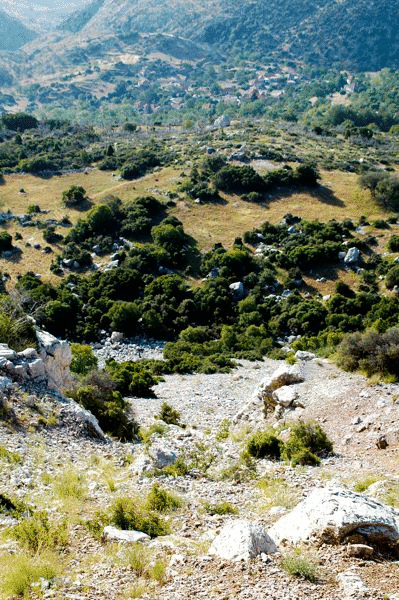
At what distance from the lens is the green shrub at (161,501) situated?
15.4m

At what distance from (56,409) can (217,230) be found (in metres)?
49.0

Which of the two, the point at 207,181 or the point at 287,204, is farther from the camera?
the point at 207,181

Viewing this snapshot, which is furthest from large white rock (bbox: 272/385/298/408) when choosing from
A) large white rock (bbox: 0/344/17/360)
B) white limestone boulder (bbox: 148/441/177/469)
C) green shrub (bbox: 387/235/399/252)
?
green shrub (bbox: 387/235/399/252)

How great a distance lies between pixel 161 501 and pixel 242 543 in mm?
3910

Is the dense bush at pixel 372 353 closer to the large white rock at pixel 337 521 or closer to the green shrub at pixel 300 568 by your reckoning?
the large white rock at pixel 337 521

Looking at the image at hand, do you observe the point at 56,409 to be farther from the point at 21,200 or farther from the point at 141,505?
the point at 21,200

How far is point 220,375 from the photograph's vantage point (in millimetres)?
40688

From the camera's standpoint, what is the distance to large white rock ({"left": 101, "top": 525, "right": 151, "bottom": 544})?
43.2 feet

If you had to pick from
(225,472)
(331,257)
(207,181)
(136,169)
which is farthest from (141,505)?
(136,169)

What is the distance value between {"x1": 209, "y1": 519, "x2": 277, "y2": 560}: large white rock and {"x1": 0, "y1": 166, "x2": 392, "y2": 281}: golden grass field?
5184cm

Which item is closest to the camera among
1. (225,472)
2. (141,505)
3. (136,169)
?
(141,505)

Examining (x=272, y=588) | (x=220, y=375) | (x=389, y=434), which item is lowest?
(x=220, y=375)

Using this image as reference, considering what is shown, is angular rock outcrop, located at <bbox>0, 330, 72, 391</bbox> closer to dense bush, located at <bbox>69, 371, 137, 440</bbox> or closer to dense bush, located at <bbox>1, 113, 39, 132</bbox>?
dense bush, located at <bbox>69, 371, 137, 440</bbox>

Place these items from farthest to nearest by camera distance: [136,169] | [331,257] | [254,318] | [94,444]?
[136,169] < [331,257] < [254,318] < [94,444]
